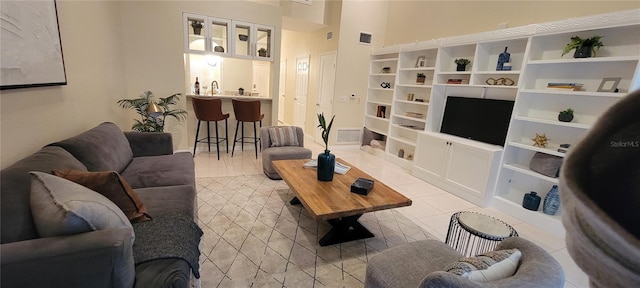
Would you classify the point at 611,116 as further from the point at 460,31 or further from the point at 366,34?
the point at 366,34

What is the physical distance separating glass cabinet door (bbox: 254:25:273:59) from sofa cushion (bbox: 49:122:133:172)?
2.74 m

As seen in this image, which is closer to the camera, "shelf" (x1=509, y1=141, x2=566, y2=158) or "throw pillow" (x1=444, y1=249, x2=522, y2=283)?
"throw pillow" (x1=444, y1=249, x2=522, y2=283)

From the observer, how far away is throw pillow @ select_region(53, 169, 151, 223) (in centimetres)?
153

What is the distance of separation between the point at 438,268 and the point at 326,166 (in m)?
1.28

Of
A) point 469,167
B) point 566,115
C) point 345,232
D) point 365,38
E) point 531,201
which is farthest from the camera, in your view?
point 365,38

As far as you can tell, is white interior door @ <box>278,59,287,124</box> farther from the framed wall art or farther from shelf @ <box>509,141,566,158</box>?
shelf @ <box>509,141,566,158</box>

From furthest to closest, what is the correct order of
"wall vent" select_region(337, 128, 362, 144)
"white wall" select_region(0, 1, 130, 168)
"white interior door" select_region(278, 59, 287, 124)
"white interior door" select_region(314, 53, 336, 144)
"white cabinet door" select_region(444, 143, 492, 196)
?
"white interior door" select_region(278, 59, 287, 124) → "wall vent" select_region(337, 128, 362, 144) → "white interior door" select_region(314, 53, 336, 144) → "white cabinet door" select_region(444, 143, 492, 196) → "white wall" select_region(0, 1, 130, 168)

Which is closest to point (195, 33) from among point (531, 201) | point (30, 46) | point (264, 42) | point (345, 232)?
point (264, 42)

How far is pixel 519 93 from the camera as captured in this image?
304 centimetres

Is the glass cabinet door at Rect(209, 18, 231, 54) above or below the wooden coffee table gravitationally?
above

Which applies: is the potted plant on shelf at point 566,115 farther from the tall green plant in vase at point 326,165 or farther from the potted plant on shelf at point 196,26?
the potted plant on shelf at point 196,26

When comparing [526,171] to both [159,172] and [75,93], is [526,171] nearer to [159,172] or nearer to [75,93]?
[159,172]

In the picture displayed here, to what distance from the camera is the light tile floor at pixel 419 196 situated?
8.23 ft

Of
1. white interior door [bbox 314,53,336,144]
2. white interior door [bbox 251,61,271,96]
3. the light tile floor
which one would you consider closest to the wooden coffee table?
the light tile floor
